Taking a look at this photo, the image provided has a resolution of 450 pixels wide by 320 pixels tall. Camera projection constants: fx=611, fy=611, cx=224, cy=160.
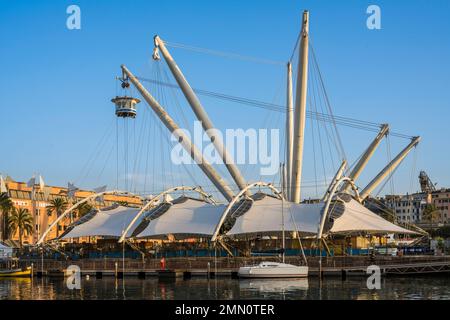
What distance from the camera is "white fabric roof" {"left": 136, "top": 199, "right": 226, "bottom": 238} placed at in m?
85.9

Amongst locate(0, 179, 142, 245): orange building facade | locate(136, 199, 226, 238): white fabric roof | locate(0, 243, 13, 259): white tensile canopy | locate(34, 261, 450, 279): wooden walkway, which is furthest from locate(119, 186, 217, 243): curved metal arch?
locate(0, 179, 142, 245): orange building facade

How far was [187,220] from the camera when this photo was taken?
293 ft

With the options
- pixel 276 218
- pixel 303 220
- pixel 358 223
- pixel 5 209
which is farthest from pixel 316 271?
pixel 5 209

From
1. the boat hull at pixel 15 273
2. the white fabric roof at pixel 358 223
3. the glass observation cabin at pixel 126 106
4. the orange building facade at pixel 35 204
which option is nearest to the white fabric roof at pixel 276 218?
the white fabric roof at pixel 358 223

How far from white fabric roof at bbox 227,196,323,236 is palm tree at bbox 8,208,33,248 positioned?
57.8m

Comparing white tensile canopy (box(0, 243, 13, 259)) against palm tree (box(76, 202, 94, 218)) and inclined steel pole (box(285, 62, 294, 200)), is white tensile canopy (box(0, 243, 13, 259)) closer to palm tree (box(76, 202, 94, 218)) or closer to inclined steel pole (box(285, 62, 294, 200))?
palm tree (box(76, 202, 94, 218))

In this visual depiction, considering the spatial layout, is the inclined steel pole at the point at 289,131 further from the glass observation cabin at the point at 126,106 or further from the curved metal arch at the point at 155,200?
the glass observation cabin at the point at 126,106

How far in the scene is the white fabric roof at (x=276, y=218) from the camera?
259 feet

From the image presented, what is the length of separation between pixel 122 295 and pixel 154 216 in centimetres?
3759

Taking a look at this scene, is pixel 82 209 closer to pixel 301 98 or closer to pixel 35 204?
pixel 35 204

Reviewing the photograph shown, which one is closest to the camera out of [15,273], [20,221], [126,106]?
[15,273]

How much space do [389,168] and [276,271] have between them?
119ft
